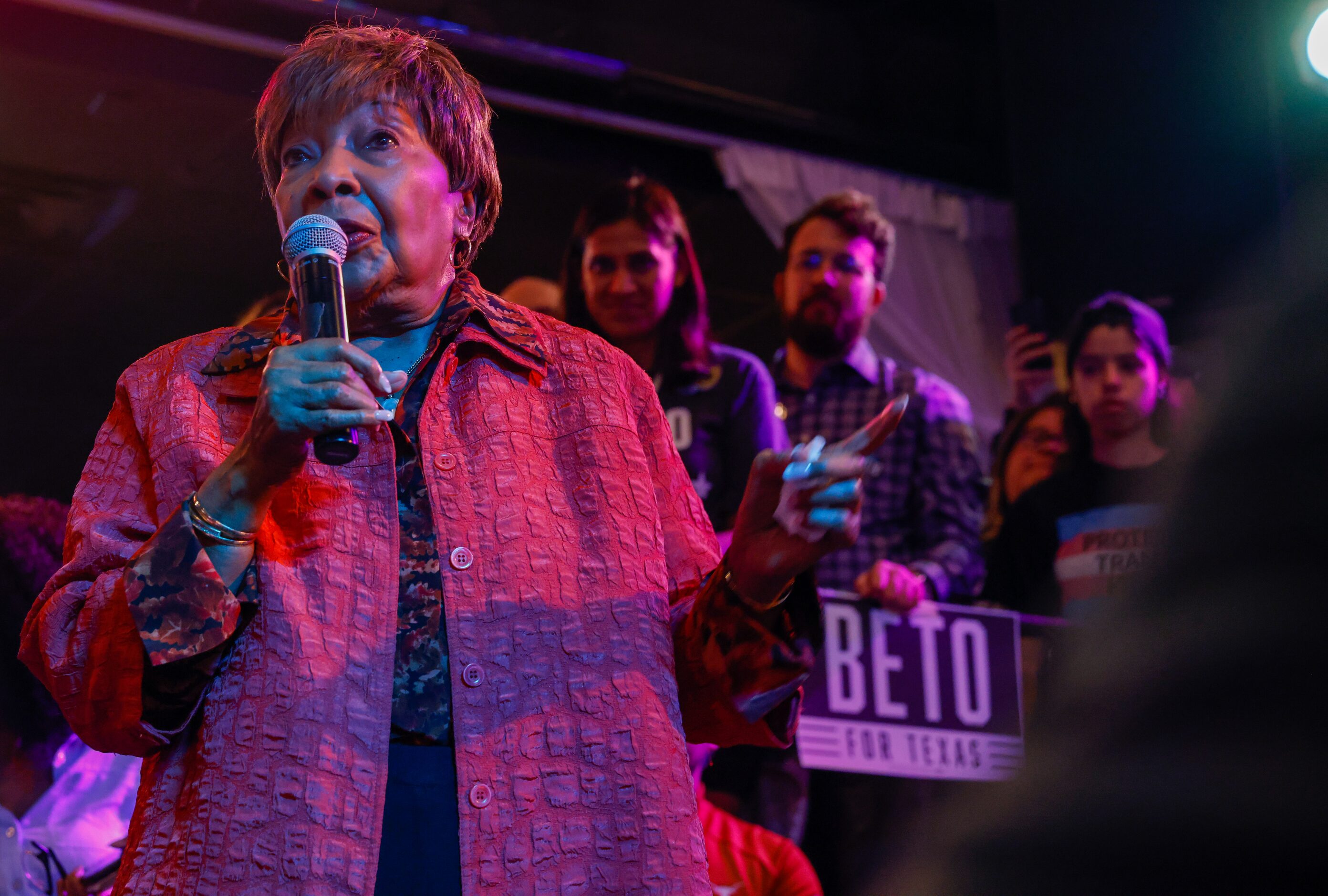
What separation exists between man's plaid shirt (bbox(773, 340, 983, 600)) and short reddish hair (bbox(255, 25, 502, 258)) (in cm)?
226

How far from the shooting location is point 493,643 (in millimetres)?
1208

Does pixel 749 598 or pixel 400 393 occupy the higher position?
pixel 400 393

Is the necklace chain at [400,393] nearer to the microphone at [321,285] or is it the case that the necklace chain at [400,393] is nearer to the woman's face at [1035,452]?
the microphone at [321,285]

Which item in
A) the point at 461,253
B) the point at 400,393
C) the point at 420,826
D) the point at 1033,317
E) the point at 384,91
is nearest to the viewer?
the point at 420,826

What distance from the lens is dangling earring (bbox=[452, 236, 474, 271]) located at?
158 cm

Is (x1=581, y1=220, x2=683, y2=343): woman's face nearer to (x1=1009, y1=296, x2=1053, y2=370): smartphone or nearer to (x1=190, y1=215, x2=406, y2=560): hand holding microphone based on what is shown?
(x1=1009, y1=296, x2=1053, y2=370): smartphone

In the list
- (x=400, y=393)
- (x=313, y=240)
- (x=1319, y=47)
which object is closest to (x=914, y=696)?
(x=1319, y=47)

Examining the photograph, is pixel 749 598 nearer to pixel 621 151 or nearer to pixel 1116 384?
pixel 1116 384

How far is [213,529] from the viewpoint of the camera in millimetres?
1139

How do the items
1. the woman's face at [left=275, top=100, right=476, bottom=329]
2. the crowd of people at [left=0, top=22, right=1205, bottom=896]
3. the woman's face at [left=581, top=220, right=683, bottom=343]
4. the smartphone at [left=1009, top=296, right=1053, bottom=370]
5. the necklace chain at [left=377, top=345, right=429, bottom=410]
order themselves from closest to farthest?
1. the necklace chain at [left=377, top=345, right=429, bottom=410]
2. the woman's face at [left=275, top=100, right=476, bottom=329]
3. the crowd of people at [left=0, top=22, right=1205, bottom=896]
4. the woman's face at [left=581, top=220, right=683, bottom=343]
5. the smartphone at [left=1009, top=296, right=1053, bottom=370]

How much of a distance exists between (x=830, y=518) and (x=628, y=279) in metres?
2.81

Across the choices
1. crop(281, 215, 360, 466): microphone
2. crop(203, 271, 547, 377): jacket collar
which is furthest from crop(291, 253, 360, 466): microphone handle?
crop(203, 271, 547, 377): jacket collar

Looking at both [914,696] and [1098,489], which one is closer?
[914,696]

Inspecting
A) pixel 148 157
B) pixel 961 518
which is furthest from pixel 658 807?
pixel 148 157
